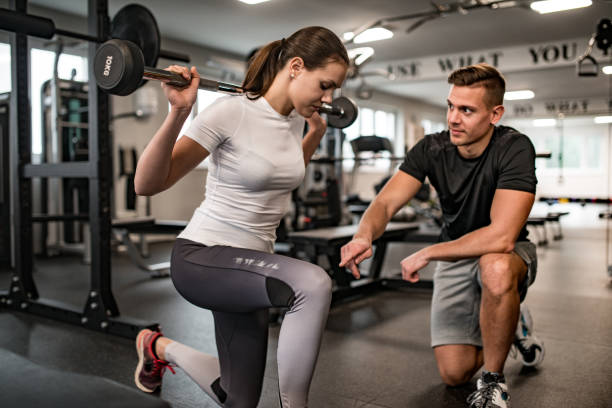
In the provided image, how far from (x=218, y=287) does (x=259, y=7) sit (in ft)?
16.5

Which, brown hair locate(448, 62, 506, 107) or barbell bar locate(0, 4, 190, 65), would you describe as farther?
barbell bar locate(0, 4, 190, 65)

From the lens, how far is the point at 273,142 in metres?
1.32

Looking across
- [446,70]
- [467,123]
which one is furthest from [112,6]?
[467,123]

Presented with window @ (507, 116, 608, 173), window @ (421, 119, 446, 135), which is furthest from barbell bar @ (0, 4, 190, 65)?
window @ (507, 116, 608, 173)

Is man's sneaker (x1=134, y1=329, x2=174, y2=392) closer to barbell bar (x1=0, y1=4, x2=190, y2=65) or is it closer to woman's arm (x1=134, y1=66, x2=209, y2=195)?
Answer: woman's arm (x1=134, y1=66, x2=209, y2=195)

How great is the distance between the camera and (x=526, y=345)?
2.11 m

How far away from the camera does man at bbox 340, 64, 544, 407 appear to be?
65.0 inches

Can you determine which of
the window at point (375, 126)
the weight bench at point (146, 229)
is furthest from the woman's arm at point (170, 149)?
the window at point (375, 126)

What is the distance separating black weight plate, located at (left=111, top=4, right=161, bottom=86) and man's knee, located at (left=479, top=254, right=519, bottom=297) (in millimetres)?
1605

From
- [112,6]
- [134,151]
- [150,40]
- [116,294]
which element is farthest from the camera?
[134,151]

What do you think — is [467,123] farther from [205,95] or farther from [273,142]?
[205,95]

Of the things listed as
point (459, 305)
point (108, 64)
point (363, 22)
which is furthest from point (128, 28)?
point (363, 22)

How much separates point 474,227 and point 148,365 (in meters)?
1.17

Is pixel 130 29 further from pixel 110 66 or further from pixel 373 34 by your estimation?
pixel 373 34
